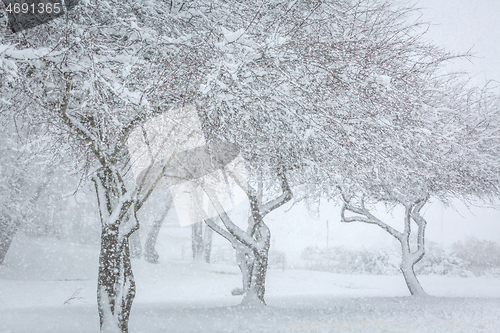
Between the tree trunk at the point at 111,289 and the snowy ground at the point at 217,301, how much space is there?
1.17 metres

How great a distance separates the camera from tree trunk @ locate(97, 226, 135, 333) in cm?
583

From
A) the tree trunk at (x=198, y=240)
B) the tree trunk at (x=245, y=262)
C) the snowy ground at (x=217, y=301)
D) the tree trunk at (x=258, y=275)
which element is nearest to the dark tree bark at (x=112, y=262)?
the snowy ground at (x=217, y=301)

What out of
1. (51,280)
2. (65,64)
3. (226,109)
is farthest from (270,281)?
(65,64)

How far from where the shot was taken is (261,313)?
28.2ft

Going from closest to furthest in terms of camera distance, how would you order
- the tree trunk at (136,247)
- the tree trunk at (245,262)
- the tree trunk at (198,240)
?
the tree trunk at (245,262), the tree trunk at (136,247), the tree trunk at (198,240)

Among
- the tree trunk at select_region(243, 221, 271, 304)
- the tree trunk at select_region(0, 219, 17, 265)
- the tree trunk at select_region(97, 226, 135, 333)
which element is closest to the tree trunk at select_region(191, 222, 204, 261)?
the tree trunk at select_region(0, 219, 17, 265)

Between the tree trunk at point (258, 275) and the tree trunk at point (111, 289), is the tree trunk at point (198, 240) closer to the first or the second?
the tree trunk at point (258, 275)

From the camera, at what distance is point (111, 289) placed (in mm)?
5980

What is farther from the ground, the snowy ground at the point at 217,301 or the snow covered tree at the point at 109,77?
the snow covered tree at the point at 109,77

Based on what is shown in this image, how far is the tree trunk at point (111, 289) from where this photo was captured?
583 cm

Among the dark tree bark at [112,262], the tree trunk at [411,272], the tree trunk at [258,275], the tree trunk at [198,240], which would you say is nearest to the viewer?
the dark tree bark at [112,262]

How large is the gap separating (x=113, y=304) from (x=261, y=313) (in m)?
3.94

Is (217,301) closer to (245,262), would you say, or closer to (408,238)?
(245,262)

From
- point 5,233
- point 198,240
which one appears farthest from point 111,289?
point 198,240
